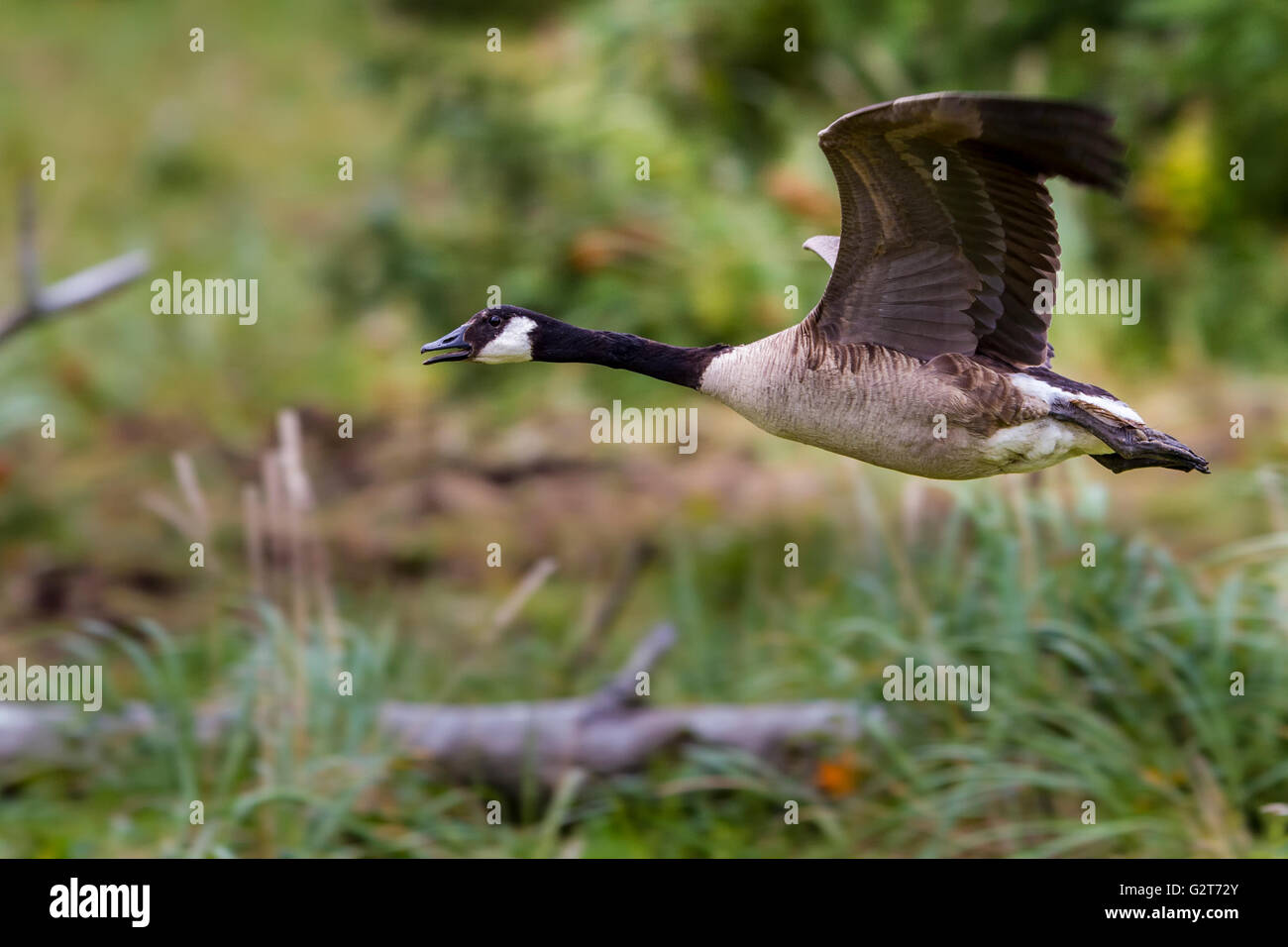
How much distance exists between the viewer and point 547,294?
21.1ft

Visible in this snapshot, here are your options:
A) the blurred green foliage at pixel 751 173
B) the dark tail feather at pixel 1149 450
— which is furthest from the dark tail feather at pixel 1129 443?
the blurred green foliage at pixel 751 173

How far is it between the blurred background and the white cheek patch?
5.56 ft

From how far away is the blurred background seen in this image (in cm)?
410

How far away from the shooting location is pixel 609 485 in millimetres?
6961

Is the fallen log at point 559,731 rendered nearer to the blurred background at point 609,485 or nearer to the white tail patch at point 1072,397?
the blurred background at point 609,485

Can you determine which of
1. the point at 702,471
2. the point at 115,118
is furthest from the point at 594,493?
the point at 115,118

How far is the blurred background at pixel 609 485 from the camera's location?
410 cm

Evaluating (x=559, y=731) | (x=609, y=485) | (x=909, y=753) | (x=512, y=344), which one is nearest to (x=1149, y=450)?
(x=512, y=344)

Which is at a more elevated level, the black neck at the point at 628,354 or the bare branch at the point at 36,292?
the bare branch at the point at 36,292

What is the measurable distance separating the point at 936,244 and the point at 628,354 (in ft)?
1.95

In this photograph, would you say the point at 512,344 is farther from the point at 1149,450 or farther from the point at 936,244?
the point at 1149,450

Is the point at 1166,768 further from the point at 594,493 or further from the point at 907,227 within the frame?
the point at 594,493

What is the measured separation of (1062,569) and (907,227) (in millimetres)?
2147

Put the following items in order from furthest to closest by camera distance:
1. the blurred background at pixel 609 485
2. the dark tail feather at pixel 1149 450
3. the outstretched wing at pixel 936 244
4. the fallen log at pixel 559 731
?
the fallen log at pixel 559 731, the blurred background at pixel 609 485, the outstretched wing at pixel 936 244, the dark tail feather at pixel 1149 450
